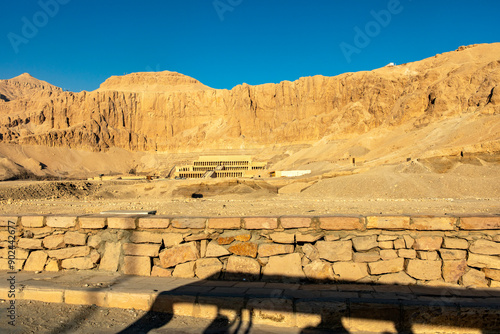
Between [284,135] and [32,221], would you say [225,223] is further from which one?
[284,135]

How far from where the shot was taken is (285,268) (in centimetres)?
495

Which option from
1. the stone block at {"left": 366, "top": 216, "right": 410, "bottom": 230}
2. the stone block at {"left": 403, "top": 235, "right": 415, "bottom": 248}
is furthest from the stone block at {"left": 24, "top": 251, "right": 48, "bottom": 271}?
the stone block at {"left": 403, "top": 235, "right": 415, "bottom": 248}

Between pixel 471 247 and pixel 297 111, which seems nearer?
pixel 471 247

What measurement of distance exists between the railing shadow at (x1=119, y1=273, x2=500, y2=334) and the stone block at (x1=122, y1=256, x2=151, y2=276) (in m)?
0.96

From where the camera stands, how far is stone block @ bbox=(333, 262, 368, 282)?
4.75 metres

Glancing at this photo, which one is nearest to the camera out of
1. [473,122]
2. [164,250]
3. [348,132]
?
[164,250]

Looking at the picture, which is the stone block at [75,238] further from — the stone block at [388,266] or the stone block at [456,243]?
the stone block at [456,243]

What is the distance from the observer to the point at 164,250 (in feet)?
17.4

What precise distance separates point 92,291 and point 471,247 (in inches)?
199

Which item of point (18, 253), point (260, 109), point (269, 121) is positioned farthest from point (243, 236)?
point (260, 109)

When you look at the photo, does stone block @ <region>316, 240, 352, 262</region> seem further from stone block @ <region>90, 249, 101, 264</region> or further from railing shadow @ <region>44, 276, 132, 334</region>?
stone block @ <region>90, 249, 101, 264</region>

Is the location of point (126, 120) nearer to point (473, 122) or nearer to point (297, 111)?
point (297, 111)

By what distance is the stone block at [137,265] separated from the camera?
17.4 feet

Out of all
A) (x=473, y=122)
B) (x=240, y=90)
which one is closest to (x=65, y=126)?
(x=240, y=90)
